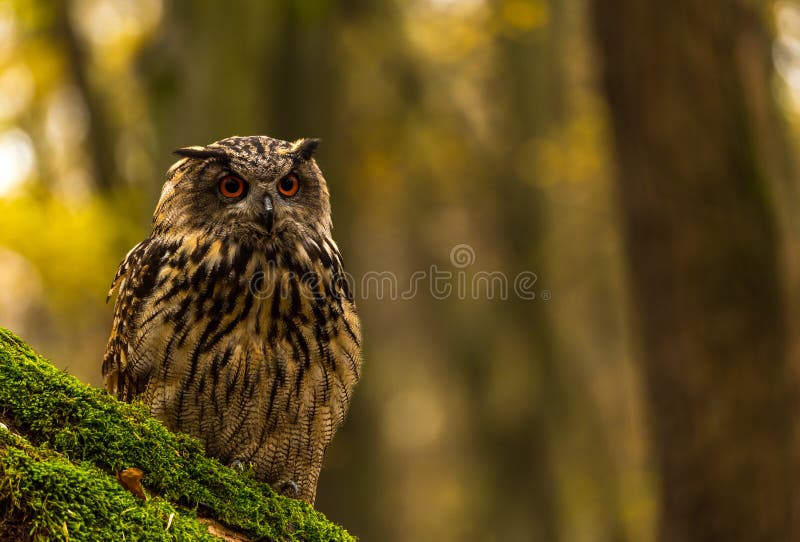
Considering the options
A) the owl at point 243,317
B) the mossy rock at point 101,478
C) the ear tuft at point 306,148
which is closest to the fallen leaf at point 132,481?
the mossy rock at point 101,478

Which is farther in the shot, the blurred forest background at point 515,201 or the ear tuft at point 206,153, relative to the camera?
the blurred forest background at point 515,201

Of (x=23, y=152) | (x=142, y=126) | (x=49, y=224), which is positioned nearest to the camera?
(x=49, y=224)

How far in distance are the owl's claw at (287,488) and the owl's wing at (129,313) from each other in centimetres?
62

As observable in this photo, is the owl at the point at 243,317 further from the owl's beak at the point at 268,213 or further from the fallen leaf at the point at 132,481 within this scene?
the fallen leaf at the point at 132,481

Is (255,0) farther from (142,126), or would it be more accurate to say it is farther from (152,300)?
(152,300)

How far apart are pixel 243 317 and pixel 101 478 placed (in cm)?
105

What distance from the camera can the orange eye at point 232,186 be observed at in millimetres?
3231

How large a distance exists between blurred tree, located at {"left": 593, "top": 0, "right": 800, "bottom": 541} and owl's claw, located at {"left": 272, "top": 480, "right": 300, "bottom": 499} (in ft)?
7.11

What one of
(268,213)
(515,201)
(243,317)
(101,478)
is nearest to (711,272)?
(268,213)

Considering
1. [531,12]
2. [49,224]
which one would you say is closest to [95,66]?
[49,224]

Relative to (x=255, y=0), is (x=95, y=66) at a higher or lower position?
higher

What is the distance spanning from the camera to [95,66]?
9.97 metres

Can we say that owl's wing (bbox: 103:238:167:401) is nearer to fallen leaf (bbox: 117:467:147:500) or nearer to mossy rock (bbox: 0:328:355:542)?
mossy rock (bbox: 0:328:355:542)

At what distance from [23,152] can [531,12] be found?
605 centimetres
